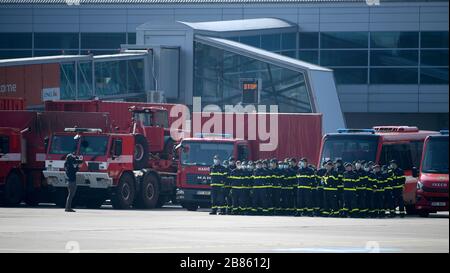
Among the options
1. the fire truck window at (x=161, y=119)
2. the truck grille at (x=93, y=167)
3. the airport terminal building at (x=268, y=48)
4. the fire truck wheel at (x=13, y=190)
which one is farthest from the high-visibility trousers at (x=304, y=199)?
the airport terminal building at (x=268, y=48)

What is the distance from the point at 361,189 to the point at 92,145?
8.28 meters

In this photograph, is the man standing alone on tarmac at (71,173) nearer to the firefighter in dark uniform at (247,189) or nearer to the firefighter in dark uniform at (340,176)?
the firefighter in dark uniform at (247,189)

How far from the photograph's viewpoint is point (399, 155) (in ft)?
113

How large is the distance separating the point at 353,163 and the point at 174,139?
6.90 metres

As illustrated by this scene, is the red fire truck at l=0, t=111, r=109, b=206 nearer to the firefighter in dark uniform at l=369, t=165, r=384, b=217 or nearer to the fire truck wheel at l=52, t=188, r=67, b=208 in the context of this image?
the fire truck wheel at l=52, t=188, r=67, b=208

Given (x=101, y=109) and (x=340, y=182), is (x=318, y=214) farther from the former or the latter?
(x=101, y=109)

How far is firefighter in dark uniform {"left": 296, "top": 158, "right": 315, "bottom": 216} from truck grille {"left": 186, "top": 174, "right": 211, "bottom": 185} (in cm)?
429

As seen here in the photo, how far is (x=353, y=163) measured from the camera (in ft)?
107

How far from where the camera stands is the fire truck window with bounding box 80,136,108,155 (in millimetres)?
34562

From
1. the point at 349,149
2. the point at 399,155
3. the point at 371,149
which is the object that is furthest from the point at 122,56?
the point at 371,149

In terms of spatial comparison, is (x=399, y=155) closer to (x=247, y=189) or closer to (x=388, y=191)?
(x=388, y=191)

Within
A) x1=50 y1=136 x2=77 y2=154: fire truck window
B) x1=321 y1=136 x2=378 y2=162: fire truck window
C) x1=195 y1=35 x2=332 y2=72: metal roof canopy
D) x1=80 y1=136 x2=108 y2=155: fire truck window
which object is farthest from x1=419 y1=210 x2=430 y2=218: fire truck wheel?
x1=195 y1=35 x2=332 y2=72: metal roof canopy
